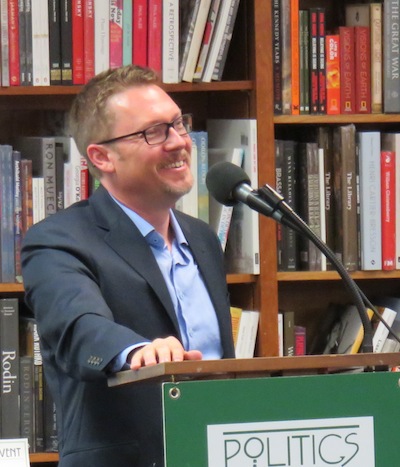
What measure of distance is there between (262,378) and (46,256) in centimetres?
57

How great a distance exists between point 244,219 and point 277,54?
1.33 ft

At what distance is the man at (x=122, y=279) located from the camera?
5.09 feet

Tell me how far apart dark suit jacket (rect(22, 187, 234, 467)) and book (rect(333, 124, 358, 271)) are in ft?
2.53

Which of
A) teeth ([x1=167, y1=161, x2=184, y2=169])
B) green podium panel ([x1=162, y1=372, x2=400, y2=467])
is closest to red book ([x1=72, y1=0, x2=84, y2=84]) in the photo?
teeth ([x1=167, y1=161, x2=184, y2=169])

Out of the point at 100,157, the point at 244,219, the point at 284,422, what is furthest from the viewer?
the point at 244,219

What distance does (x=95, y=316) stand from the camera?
1522 millimetres

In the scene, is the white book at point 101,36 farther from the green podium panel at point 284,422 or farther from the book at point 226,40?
the green podium panel at point 284,422

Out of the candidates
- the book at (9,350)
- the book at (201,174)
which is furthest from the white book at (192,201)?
the book at (9,350)

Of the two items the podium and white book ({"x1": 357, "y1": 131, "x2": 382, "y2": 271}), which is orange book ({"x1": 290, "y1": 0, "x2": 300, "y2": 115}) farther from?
the podium

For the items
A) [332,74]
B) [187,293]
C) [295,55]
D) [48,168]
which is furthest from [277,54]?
[187,293]

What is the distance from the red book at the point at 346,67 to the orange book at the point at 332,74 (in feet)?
0.04

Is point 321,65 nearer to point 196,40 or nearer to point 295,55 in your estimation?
point 295,55

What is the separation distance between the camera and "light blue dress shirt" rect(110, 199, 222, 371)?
6.09ft

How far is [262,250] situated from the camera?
2.54 metres
